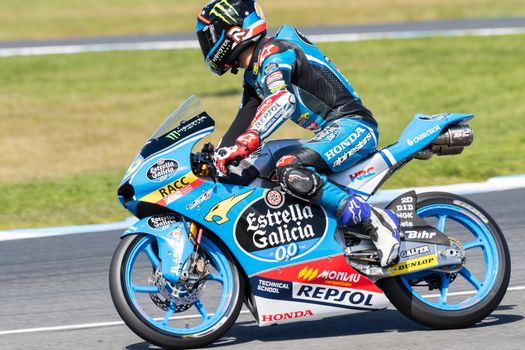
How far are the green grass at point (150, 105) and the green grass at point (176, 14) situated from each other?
548 centimetres

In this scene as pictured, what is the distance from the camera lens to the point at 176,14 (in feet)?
109

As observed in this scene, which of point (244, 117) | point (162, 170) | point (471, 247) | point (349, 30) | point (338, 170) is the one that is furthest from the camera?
point (349, 30)

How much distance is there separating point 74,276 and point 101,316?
3.50 ft

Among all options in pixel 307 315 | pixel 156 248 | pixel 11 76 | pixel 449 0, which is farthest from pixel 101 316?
pixel 449 0

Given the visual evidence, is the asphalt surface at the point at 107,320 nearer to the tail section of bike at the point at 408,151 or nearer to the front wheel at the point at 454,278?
the front wheel at the point at 454,278

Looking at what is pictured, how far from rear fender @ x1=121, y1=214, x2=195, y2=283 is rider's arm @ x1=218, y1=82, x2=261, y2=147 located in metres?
0.61

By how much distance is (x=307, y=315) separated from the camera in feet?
18.5

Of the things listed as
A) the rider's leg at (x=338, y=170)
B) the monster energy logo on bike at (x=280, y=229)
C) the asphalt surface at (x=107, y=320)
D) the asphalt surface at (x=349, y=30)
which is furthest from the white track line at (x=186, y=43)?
the monster energy logo on bike at (x=280, y=229)

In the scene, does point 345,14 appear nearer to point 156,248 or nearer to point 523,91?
point 523,91

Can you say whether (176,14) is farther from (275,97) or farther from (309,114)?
(275,97)

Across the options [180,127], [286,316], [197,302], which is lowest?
[197,302]

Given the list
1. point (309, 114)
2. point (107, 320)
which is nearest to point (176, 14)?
point (107, 320)

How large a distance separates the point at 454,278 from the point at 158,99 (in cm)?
1342

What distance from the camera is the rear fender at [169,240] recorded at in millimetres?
5430
